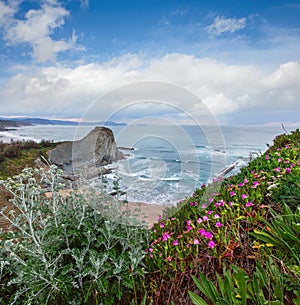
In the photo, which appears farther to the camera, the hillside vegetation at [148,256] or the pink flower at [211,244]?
the pink flower at [211,244]

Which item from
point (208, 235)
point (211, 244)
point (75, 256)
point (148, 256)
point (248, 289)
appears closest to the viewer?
point (248, 289)

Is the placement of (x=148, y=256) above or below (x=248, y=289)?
below

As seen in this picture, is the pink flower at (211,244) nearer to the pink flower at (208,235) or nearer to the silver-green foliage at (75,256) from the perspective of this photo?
the pink flower at (208,235)

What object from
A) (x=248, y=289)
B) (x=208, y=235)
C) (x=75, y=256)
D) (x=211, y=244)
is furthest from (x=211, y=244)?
(x=75, y=256)

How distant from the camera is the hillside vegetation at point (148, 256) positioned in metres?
1.91

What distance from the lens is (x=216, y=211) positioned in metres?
3.03

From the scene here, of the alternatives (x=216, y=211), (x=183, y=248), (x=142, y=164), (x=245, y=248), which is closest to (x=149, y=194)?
(x=142, y=164)

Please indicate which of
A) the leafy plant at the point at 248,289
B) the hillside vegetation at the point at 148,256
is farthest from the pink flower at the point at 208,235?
the leafy plant at the point at 248,289

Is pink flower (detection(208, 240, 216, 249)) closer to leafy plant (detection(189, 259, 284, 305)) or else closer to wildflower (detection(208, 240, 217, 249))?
wildflower (detection(208, 240, 217, 249))

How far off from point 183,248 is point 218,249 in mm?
310

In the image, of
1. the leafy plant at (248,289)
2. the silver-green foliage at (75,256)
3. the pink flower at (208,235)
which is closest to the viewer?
the leafy plant at (248,289)

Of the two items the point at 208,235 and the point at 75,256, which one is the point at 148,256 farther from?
the point at 75,256

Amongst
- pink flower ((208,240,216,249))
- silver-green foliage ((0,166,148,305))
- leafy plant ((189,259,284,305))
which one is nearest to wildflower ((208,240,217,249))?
pink flower ((208,240,216,249))

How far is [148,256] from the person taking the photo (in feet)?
8.41
